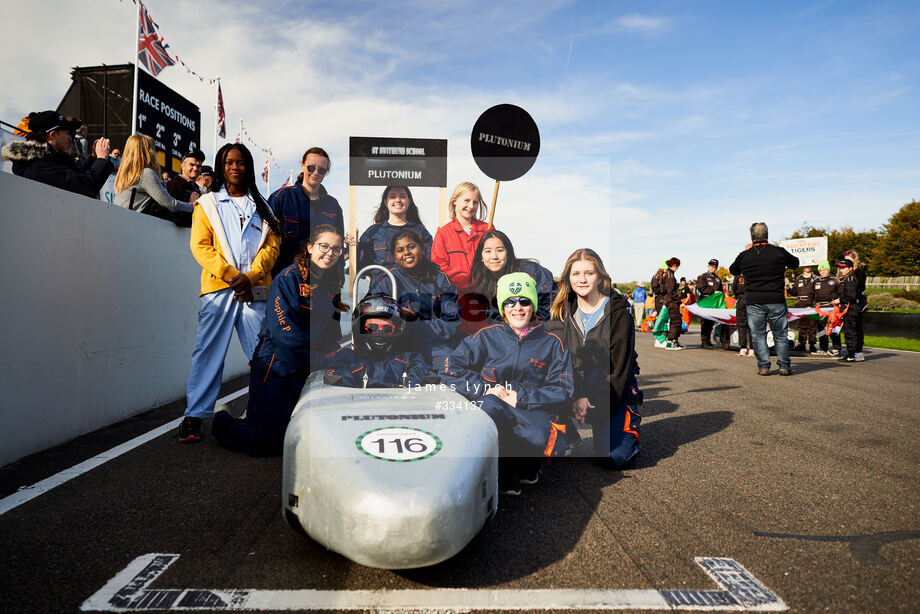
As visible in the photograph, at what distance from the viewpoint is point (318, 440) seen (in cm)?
215

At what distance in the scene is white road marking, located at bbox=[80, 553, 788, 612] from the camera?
1.89m

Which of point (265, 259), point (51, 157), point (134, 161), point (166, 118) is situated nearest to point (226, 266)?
point (265, 259)

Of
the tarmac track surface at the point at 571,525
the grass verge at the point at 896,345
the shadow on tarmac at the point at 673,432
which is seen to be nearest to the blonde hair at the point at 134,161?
the tarmac track surface at the point at 571,525

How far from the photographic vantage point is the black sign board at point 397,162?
4512mm

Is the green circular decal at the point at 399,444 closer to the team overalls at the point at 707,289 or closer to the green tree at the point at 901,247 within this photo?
the team overalls at the point at 707,289

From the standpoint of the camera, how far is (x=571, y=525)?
104 inches

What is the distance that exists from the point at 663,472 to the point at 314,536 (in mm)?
2296

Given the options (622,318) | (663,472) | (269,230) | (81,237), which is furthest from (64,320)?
(663,472)

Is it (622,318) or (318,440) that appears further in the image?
(622,318)

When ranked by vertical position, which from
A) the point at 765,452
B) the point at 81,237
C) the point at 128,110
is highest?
the point at 128,110

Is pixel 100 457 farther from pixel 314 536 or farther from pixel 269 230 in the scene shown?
pixel 314 536

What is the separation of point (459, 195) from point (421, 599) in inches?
122

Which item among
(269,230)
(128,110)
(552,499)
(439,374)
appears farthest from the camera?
(128,110)

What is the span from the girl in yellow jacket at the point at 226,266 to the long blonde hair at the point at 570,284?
2.12m
